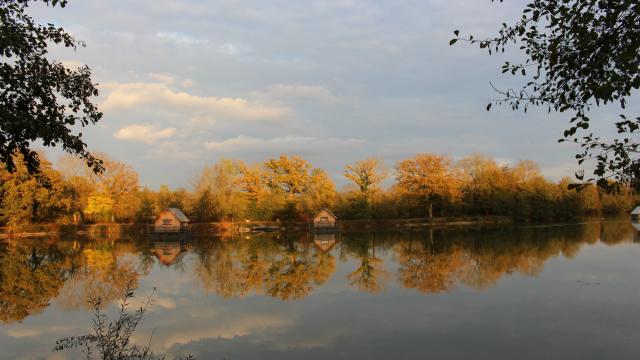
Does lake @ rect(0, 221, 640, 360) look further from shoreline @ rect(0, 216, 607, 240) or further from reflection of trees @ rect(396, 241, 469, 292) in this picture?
shoreline @ rect(0, 216, 607, 240)

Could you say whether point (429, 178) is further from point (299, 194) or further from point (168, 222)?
point (168, 222)

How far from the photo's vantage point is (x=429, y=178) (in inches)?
2299

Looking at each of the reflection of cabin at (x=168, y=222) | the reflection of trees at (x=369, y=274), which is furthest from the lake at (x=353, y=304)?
the reflection of cabin at (x=168, y=222)

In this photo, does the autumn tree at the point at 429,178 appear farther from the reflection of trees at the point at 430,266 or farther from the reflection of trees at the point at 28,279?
the reflection of trees at the point at 28,279

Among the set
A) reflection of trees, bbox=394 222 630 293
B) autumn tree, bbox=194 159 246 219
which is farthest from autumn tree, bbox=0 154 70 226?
reflection of trees, bbox=394 222 630 293

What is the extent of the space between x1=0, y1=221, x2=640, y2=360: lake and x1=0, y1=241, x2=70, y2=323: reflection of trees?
0.23 ft

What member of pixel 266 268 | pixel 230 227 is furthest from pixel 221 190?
pixel 266 268

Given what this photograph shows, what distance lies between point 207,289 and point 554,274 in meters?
13.0

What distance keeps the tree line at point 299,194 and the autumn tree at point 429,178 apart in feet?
0.39

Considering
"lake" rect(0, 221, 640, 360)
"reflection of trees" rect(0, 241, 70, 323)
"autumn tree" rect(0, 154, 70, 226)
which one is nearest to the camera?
"lake" rect(0, 221, 640, 360)

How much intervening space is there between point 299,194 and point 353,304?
47954 mm

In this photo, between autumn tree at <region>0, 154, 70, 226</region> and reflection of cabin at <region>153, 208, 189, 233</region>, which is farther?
reflection of cabin at <region>153, 208, 189, 233</region>

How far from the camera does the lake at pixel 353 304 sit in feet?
32.6

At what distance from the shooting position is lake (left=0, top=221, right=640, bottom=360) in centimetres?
995
